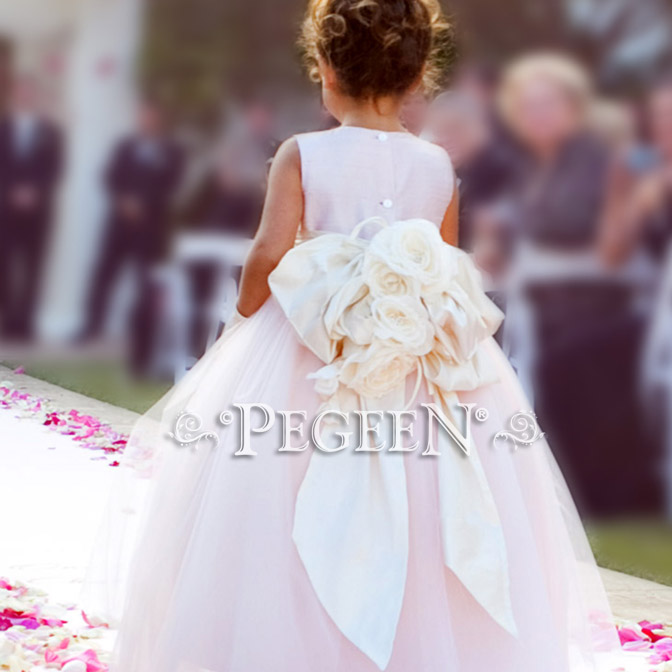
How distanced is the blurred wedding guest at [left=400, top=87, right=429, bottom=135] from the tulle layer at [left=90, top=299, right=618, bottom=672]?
1.50 feet

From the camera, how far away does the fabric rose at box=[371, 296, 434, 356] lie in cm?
149

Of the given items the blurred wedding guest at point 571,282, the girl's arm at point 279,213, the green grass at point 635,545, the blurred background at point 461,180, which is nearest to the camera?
the girl's arm at point 279,213

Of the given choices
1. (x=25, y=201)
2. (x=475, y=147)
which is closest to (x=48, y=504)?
(x=25, y=201)

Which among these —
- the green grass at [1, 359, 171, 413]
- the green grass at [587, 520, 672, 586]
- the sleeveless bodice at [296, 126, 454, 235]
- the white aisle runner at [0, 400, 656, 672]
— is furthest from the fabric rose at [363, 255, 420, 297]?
the green grass at [1, 359, 171, 413]

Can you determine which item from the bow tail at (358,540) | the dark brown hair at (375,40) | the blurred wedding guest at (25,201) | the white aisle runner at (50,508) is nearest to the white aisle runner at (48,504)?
the white aisle runner at (50,508)

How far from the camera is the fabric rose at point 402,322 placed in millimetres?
1489

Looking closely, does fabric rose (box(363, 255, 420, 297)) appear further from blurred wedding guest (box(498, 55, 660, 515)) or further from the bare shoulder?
blurred wedding guest (box(498, 55, 660, 515))

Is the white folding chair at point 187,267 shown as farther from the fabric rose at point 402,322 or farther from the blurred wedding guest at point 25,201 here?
the fabric rose at point 402,322

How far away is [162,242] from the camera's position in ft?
8.43

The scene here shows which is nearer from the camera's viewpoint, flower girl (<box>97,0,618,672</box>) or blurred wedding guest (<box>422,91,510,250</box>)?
flower girl (<box>97,0,618,672</box>)

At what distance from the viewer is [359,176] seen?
160 cm

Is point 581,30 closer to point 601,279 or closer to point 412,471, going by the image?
point 601,279

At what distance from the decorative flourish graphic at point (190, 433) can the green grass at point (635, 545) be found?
1947 millimetres

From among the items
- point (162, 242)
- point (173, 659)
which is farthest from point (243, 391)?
point (162, 242)
